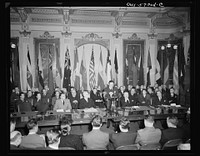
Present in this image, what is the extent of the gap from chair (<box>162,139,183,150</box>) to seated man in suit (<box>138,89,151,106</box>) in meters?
1.21

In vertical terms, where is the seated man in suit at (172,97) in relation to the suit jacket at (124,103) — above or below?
above

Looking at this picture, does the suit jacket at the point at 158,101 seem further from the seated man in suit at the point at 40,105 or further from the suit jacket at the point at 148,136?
the seated man in suit at the point at 40,105

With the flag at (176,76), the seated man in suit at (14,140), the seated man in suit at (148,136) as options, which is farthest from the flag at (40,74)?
the flag at (176,76)

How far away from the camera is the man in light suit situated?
4.28m

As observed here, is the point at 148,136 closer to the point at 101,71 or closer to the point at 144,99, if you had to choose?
the point at 144,99

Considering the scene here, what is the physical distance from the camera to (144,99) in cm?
412

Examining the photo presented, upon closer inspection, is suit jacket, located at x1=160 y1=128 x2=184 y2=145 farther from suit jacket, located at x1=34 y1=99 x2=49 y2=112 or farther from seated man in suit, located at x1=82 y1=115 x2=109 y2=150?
suit jacket, located at x1=34 y1=99 x2=49 y2=112

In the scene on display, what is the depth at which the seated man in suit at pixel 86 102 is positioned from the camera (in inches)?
169

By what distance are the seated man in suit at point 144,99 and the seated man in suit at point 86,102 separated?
108cm

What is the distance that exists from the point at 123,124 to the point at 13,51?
2.15 meters

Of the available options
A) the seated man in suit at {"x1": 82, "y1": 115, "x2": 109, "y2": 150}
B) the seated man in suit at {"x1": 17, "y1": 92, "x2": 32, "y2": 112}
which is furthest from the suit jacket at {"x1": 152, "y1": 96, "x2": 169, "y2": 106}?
the seated man in suit at {"x1": 17, "y1": 92, "x2": 32, "y2": 112}

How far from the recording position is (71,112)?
3.98 m
